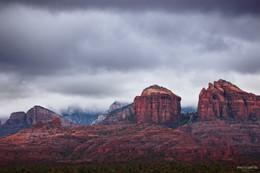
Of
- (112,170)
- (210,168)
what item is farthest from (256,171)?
(112,170)

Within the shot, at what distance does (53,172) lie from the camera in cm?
17050

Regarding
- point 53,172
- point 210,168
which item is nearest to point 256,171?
point 210,168

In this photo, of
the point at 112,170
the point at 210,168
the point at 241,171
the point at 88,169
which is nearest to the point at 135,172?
the point at 112,170

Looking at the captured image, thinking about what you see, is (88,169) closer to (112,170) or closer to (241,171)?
(112,170)

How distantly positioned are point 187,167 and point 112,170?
3805 centimetres

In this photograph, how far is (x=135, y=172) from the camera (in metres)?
186

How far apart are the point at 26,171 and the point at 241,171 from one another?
9939 cm

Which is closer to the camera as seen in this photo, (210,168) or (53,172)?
(53,172)

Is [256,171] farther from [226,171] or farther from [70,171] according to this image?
[70,171]

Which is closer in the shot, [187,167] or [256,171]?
[256,171]

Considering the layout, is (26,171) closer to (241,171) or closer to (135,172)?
(135,172)

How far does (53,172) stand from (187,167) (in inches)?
2632

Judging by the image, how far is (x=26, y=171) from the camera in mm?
176125

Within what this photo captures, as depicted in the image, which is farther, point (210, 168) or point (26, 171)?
point (210, 168)
